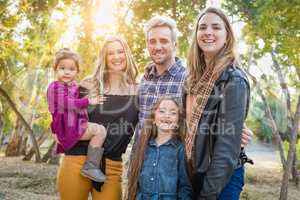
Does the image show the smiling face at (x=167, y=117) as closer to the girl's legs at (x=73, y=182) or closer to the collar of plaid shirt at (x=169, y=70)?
the collar of plaid shirt at (x=169, y=70)

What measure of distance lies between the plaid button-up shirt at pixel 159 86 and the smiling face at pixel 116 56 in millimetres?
253

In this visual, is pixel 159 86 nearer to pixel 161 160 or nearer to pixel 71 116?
pixel 161 160

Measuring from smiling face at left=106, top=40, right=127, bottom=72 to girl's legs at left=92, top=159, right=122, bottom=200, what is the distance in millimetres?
744

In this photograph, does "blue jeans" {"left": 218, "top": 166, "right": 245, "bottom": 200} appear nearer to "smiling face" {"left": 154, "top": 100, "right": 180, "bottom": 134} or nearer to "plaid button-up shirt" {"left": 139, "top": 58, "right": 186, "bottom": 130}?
"smiling face" {"left": 154, "top": 100, "right": 180, "bottom": 134}

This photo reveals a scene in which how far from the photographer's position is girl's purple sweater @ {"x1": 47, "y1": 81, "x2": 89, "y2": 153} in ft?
11.5

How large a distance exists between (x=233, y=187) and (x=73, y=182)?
1.39 meters

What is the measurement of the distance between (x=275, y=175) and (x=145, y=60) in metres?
6.28

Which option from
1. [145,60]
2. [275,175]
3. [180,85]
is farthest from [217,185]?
[275,175]

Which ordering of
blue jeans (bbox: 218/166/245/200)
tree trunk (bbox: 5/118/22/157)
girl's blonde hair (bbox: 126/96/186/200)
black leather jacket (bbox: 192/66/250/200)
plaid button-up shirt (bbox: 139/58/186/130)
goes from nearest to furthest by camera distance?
black leather jacket (bbox: 192/66/250/200)
blue jeans (bbox: 218/166/245/200)
girl's blonde hair (bbox: 126/96/186/200)
plaid button-up shirt (bbox: 139/58/186/130)
tree trunk (bbox: 5/118/22/157)

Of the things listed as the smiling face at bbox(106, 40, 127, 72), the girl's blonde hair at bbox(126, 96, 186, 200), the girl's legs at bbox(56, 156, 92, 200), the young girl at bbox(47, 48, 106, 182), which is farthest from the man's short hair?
the girl's legs at bbox(56, 156, 92, 200)

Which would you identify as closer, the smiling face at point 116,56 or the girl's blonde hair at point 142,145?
the girl's blonde hair at point 142,145

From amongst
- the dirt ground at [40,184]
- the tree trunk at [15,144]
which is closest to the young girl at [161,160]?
the dirt ground at [40,184]

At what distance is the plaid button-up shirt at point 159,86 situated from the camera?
3.26 meters

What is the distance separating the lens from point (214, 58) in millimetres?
2615
